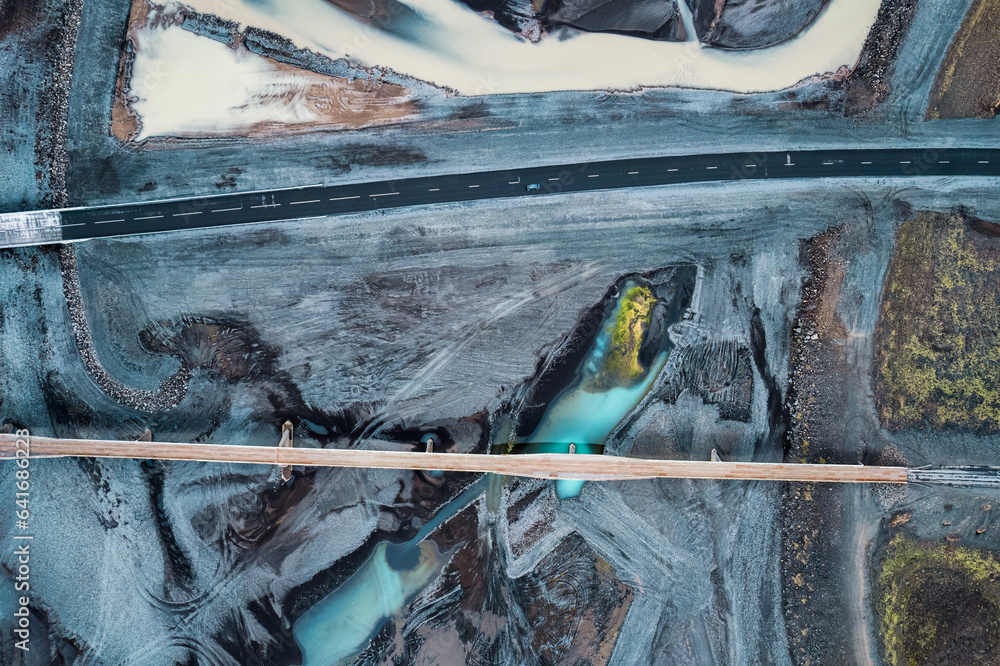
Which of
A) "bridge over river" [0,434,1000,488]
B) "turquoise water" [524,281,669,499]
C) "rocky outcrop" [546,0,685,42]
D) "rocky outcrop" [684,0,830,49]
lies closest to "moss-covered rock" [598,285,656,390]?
"turquoise water" [524,281,669,499]

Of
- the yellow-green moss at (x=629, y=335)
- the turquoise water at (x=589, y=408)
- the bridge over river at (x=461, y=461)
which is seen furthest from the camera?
the turquoise water at (x=589, y=408)

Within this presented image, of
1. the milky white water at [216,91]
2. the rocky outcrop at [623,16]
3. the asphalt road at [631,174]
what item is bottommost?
the asphalt road at [631,174]

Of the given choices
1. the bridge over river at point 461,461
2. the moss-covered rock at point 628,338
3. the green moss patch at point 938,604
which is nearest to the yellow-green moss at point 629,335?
the moss-covered rock at point 628,338

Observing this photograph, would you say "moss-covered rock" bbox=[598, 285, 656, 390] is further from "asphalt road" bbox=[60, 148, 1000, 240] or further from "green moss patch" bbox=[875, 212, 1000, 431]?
"green moss patch" bbox=[875, 212, 1000, 431]

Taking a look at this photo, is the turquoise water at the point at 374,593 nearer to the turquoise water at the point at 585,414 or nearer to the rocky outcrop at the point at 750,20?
the turquoise water at the point at 585,414

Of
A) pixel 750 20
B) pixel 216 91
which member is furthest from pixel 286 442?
pixel 750 20

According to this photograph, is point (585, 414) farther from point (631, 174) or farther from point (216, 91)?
point (216, 91)

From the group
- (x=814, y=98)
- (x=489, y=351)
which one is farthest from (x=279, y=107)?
(x=814, y=98)
